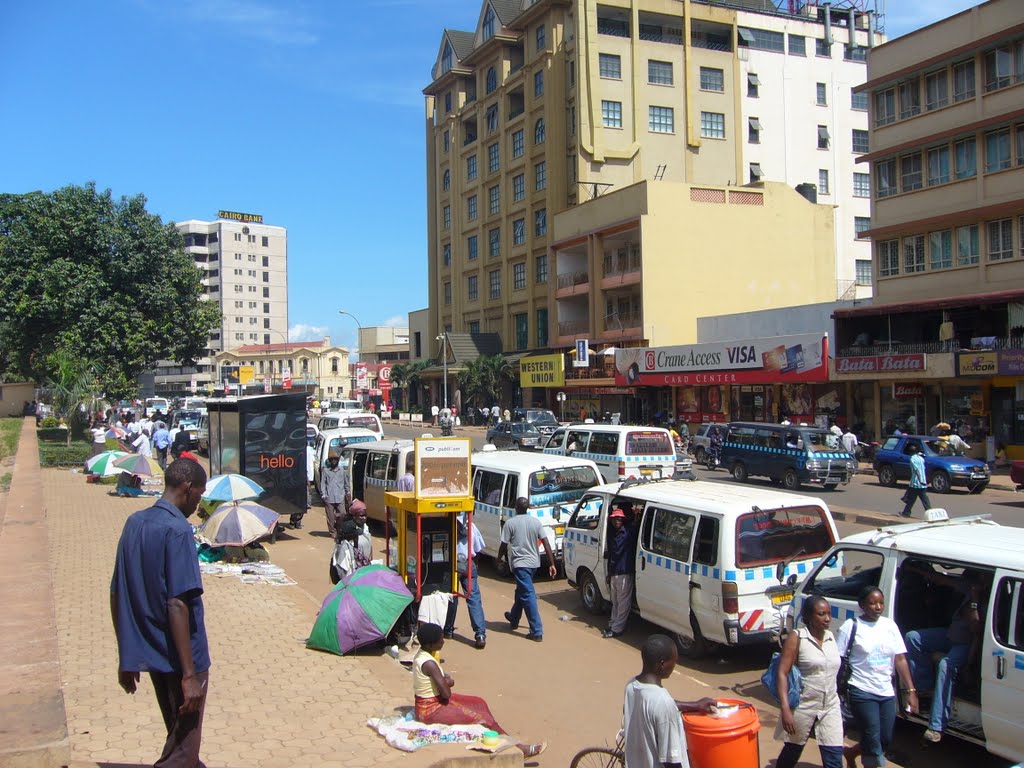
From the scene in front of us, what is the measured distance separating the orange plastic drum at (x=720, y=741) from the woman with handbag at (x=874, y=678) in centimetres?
106

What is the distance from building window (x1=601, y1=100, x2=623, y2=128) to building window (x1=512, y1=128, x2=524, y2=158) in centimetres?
800

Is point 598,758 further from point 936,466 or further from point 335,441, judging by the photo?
point 936,466

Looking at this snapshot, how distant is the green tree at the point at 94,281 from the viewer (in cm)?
3872

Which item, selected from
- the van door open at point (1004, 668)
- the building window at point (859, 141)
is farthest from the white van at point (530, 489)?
the building window at point (859, 141)

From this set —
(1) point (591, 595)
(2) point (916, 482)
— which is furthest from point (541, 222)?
(1) point (591, 595)

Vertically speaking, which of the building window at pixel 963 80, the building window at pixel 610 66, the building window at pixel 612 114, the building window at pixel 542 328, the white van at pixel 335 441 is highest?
the building window at pixel 610 66

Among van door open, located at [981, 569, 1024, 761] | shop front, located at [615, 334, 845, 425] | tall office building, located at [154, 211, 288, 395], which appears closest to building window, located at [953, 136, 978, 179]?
shop front, located at [615, 334, 845, 425]

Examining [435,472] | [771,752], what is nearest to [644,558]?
[435,472]

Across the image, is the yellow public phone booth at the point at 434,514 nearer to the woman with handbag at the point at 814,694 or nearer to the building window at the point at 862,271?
the woman with handbag at the point at 814,694

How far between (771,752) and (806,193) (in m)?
55.4

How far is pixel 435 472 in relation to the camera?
1016cm

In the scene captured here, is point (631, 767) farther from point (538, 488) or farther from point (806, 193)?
point (806, 193)

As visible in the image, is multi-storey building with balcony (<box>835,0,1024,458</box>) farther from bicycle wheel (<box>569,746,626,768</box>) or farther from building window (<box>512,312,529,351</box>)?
building window (<box>512,312,529,351</box>)

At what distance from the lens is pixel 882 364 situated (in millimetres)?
32188
